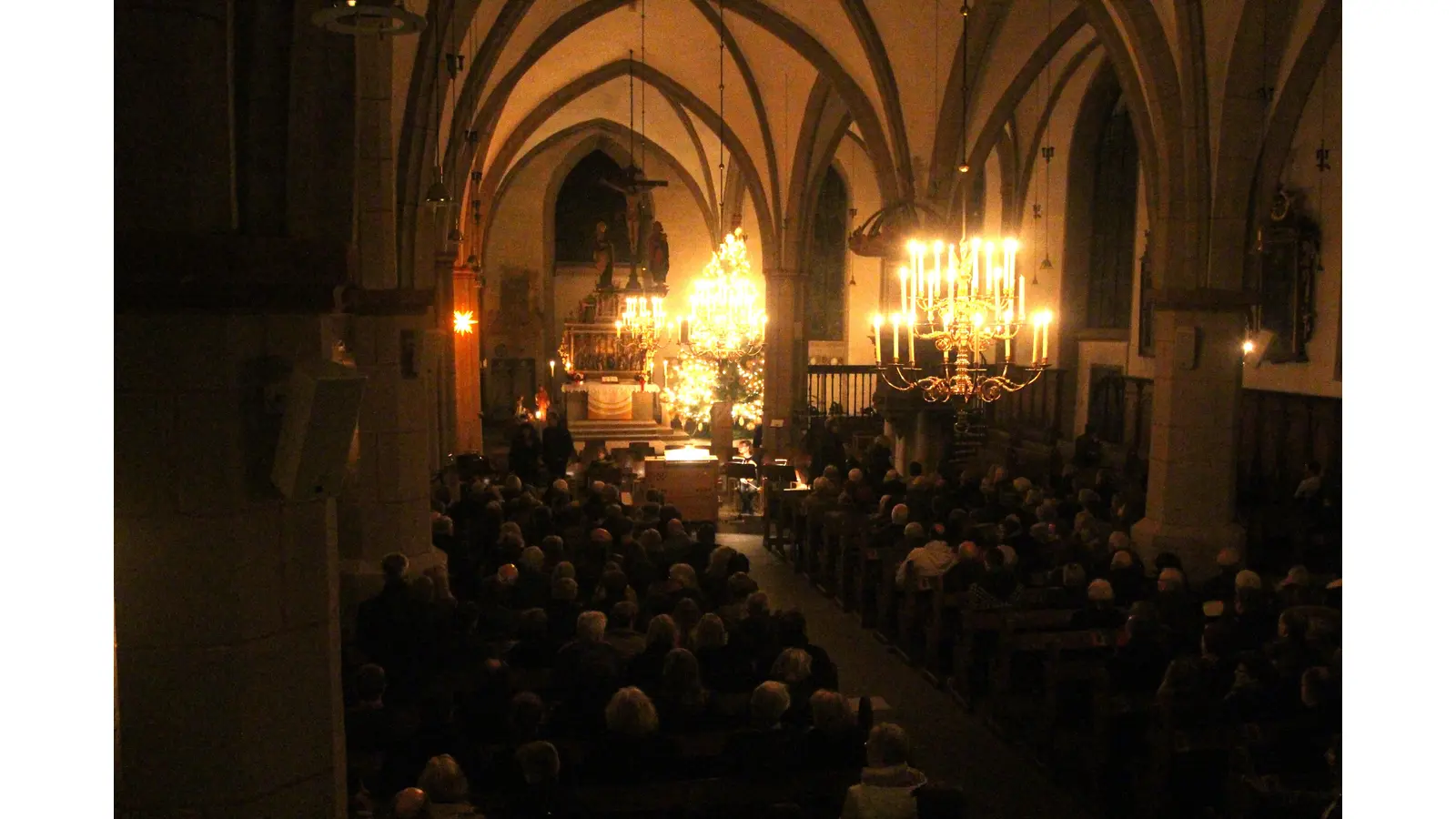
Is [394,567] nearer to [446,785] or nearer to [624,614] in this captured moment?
[624,614]

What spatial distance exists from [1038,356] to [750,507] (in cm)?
1048

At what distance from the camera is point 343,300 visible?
372 inches

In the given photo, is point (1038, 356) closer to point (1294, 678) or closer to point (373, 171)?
point (1294, 678)

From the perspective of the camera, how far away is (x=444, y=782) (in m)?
4.90

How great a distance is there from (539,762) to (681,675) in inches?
50.7

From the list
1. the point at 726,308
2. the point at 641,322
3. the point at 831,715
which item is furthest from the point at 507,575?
the point at 641,322

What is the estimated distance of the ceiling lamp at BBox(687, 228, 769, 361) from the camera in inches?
757

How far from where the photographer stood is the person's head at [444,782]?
4.90 metres

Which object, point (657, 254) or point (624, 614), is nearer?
point (624, 614)

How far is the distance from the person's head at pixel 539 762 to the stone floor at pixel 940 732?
2853 millimetres

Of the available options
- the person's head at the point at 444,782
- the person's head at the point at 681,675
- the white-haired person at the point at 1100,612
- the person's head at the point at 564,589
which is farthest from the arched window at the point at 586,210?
the person's head at the point at 444,782

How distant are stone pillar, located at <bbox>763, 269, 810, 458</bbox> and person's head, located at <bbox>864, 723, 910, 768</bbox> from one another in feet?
55.1

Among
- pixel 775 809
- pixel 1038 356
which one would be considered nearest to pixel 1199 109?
pixel 1038 356

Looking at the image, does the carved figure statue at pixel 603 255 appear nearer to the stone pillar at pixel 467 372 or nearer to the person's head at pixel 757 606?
the stone pillar at pixel 467 372
